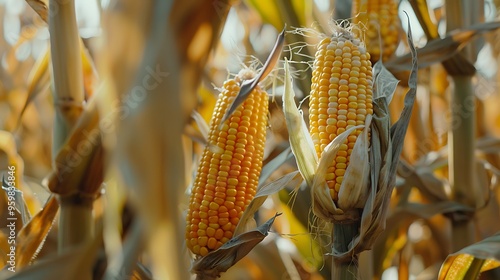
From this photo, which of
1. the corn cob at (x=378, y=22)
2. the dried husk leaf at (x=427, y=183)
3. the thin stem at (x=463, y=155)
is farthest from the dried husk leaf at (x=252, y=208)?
the thin stem at (x=463, y=155)

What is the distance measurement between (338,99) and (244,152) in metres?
0.29

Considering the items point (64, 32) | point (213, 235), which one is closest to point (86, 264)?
point (213, 235)

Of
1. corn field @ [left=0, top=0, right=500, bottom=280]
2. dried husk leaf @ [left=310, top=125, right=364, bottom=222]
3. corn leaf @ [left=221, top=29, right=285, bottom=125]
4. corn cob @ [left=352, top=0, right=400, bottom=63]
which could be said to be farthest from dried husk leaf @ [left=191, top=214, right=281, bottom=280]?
corn cob @ [left=352, top=0, right=400, bottom=63]

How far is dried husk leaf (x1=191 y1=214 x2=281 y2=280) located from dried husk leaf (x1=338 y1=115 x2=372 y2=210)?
179 millimetres

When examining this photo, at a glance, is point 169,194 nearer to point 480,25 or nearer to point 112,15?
point 112,15

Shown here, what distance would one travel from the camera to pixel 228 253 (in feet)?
5.15

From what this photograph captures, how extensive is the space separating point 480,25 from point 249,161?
1211 millimetres

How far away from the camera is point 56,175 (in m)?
1.66

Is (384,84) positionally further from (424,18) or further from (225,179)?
(424,18)

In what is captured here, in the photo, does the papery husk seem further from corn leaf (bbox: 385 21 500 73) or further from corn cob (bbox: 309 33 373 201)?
corn leaf (bbox: 385 21 500 73)

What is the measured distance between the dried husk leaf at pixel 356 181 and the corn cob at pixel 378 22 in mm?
801

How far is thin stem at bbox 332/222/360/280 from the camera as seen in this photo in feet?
5.07

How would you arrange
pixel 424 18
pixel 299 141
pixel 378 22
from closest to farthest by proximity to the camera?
pixel 299 141 → pixel 378 22 → pixel 424 18

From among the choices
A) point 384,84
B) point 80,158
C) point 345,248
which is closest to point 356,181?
point 345,248
